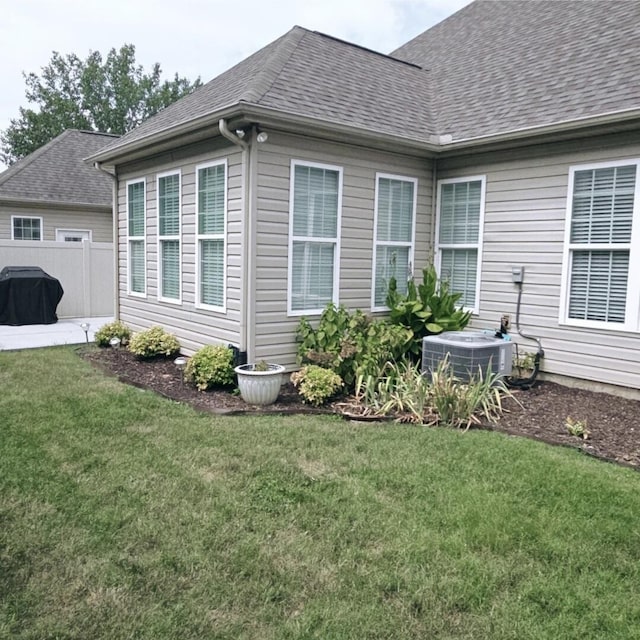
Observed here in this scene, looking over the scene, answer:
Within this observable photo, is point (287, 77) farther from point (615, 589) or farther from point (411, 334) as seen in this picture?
point (615, 589)

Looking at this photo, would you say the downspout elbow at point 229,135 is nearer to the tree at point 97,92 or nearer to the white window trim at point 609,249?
the white window trim at point 609,249

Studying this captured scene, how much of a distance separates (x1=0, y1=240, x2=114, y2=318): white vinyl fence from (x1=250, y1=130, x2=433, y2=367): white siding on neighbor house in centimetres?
767

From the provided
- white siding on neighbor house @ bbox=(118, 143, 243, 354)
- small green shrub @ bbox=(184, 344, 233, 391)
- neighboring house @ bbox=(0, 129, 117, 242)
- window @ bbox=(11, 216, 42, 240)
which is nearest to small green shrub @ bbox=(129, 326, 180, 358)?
white siding on neighbor house @ bbox=(118, 143, 243, 354)

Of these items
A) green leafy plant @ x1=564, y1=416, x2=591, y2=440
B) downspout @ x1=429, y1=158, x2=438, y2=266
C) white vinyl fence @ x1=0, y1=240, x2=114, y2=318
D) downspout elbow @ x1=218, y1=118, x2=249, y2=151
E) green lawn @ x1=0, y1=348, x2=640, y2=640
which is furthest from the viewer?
white vinyl fence @ x1=0, y1=240, x2=114, y2=318

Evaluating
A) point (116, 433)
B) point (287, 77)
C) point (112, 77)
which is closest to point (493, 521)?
point (116, 433)

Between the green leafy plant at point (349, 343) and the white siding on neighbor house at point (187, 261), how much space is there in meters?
0.84

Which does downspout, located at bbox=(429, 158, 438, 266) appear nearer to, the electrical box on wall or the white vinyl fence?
the electrical box on wall

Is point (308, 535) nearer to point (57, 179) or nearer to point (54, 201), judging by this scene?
point (54, 201)

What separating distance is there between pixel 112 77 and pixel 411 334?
34.6 m

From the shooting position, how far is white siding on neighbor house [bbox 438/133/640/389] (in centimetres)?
620

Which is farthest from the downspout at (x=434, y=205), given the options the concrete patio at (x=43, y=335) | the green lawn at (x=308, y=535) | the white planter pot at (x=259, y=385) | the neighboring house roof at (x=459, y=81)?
the concrete patio at (x=43, y=335)

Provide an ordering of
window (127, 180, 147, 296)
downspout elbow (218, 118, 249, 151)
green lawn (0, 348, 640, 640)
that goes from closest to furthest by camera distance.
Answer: green lawn (0, 348, 640, 640), downspout elbow (218, 118, 249, 151), window (127, 180, 147, 296)

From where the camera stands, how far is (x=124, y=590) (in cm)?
276

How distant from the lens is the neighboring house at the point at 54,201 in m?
16.0
